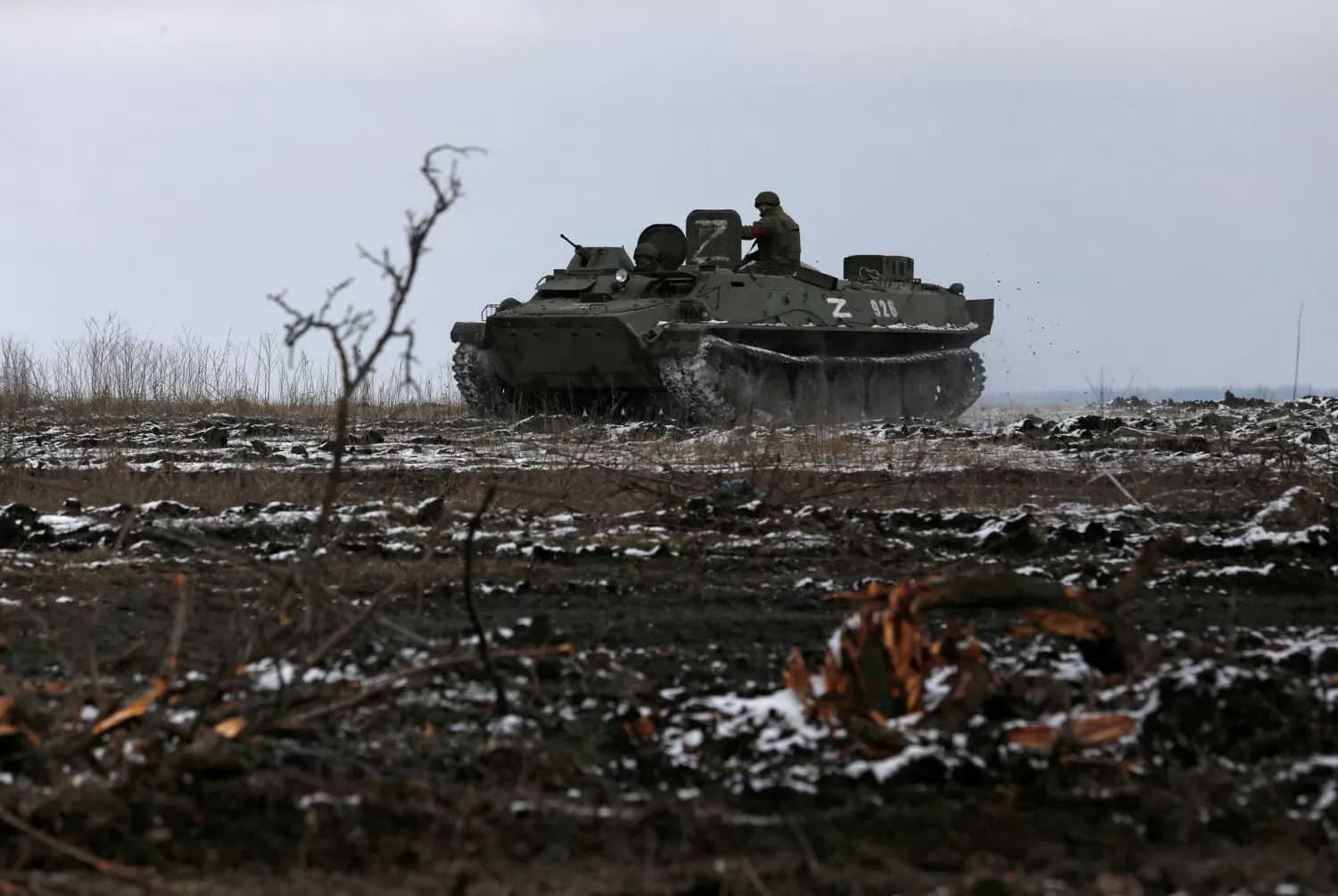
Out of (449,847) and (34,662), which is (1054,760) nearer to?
(449,847)

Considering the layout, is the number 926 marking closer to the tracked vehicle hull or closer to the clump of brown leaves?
the tracked vehicle hull

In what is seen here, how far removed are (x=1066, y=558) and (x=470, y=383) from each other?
522 inches

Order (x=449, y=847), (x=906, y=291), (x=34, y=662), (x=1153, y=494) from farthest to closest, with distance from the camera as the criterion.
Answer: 1. (x=906, y=291)
2. (x=1153, y=494)
3. (x=34, y=662)
4. (x=449, y=847)

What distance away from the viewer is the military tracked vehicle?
17219mm

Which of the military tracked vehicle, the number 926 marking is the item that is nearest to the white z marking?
the military tracked vehicle

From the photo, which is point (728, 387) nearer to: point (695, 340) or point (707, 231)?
point (695, 340)

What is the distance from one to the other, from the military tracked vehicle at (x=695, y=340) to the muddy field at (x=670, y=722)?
407 inches

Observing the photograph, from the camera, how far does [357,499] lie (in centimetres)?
870

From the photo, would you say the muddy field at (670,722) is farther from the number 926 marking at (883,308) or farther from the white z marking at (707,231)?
the number 926 marking at (883,308)

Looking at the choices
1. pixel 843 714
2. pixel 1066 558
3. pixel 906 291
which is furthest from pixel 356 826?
pixel 906 291

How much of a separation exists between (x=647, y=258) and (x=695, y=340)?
1952 mm

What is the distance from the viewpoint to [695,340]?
16.9m

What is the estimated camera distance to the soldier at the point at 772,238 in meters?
19.4

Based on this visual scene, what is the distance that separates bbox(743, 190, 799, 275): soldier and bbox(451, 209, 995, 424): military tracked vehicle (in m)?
0.18
